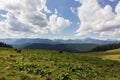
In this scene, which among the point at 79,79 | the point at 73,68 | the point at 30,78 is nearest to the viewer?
the point at 30,78

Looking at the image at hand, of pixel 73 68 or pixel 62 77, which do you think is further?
pixel 73 68

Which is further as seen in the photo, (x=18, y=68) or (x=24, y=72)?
(x=18, y=68)

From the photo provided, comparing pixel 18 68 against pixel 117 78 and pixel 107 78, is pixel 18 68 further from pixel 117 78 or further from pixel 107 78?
pixel 117 78

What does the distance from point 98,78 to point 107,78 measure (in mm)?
1612

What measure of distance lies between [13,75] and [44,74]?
305 cm

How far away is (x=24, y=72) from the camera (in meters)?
20.2

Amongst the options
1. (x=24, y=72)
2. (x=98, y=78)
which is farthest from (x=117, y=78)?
(x=24, y=72)

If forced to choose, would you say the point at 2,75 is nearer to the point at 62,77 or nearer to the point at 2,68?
the point at 2,68

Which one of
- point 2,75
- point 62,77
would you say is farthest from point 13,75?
point 62,77

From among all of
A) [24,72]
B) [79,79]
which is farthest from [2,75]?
[79,79]

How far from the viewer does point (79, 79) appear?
2000 cm

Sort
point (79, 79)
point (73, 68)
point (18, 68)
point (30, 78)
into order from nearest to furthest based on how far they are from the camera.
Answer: point (30, 78) < point (79, 79) < point (18, 68) < point (73, 68)

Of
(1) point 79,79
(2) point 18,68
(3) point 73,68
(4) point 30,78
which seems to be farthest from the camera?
(3) point 73,68

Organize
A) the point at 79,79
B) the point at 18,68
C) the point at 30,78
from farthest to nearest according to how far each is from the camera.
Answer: the point at 18,68 → the point at 79,79 → the point at 30,78
